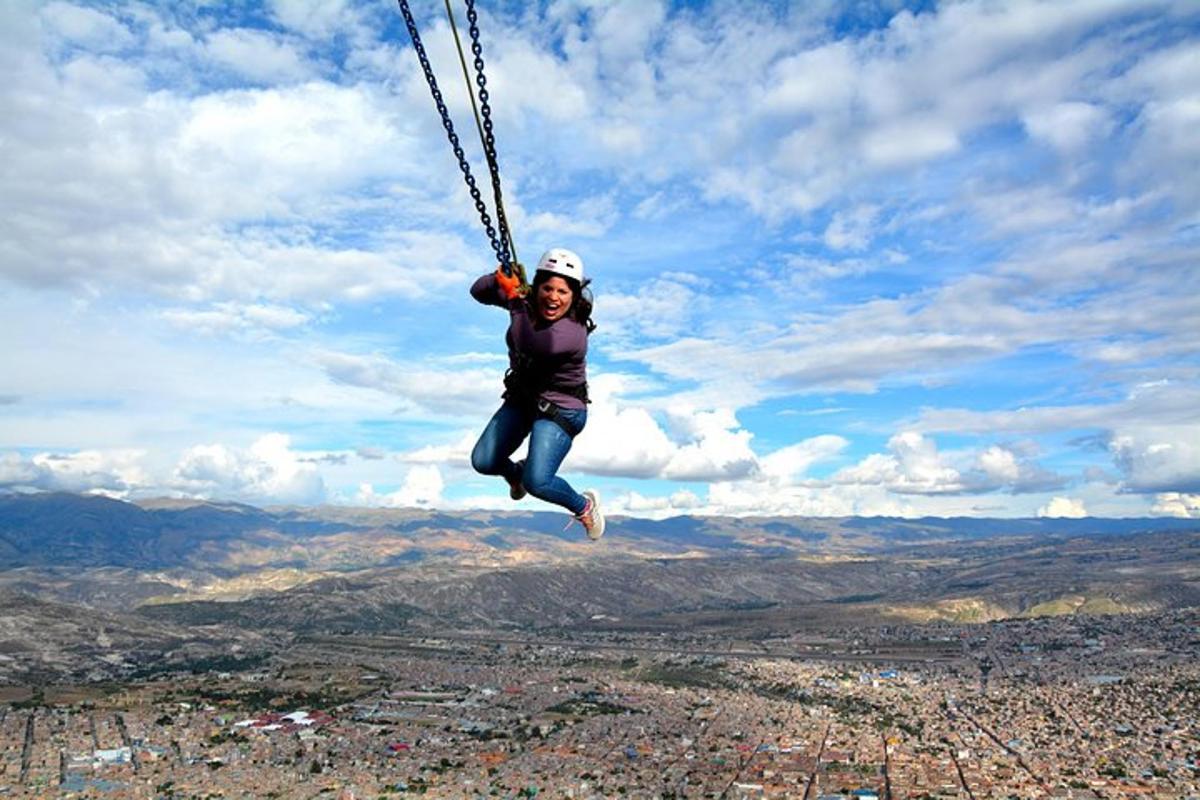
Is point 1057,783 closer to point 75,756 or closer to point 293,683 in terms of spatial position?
point 75,756

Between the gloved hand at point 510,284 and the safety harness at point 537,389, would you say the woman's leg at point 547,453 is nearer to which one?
the safety harness at point 537,389

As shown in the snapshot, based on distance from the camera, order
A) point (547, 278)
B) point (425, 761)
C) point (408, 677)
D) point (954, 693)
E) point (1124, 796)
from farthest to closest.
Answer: point (408, 677)
point (954, 693)
point (425, 761)
point (1124, 796)
point (547, 278)

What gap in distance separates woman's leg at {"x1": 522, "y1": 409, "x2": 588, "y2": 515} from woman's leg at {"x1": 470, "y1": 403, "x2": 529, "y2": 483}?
34 centimetres

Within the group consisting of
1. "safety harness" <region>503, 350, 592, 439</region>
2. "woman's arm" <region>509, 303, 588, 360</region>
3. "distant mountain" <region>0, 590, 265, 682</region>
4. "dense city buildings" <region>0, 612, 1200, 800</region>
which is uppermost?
"woman's arm" <region>509, 303, 588, 360</region>

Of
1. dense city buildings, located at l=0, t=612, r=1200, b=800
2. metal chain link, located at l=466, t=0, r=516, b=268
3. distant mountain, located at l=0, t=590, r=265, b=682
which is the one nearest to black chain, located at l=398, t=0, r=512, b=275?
metal chain link, located at l=466, t=0, r=516, b=268

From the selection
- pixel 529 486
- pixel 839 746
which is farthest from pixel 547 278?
pixel 839 746

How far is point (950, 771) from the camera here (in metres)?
82.6

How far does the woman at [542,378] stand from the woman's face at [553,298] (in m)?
0.01

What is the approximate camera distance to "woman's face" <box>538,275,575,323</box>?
1090 centimetres

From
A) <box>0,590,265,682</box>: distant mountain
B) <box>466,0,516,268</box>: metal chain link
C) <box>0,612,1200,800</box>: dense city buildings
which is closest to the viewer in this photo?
<box>466,0,516,268</box>: metal chain link

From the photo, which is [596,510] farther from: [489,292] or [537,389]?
[489,292]

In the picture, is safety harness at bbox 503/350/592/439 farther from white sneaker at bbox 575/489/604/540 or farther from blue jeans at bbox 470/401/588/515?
white sneaker at bbox 575/489/604/540

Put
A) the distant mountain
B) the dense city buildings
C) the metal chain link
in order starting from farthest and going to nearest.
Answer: the distant mountain < the dense city buildings < the metal chain link

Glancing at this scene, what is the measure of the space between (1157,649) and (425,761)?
15567 cm
